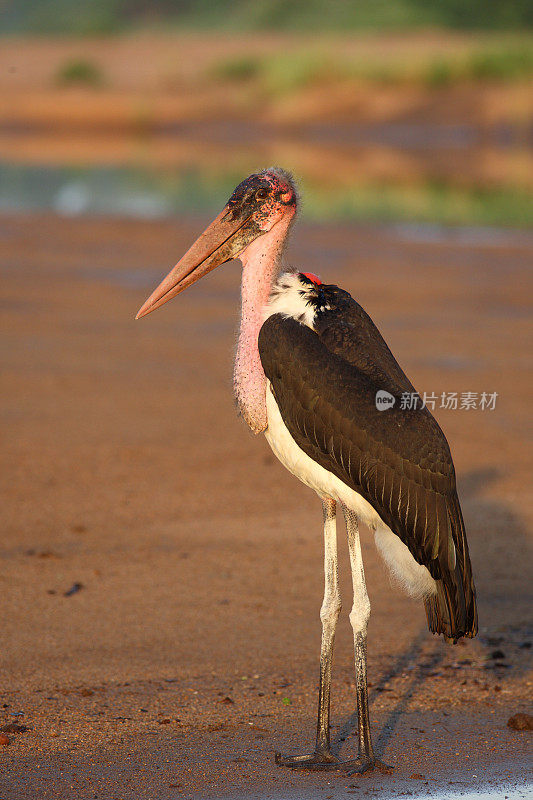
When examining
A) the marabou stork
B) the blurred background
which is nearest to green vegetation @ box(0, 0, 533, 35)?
the blurred background

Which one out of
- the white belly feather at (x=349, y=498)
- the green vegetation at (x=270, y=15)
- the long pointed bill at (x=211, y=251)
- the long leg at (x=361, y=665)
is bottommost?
the long leg at (x=361, y=665)

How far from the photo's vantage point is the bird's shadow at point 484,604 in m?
5.83

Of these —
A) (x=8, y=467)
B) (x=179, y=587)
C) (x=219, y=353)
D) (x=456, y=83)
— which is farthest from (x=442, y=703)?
(x=456, y=83)

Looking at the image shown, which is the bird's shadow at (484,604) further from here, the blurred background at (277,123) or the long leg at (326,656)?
the blurred background at (277,123)

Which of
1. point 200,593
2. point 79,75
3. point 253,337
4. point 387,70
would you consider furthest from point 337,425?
point 79,75

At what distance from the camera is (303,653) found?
6.32 meters

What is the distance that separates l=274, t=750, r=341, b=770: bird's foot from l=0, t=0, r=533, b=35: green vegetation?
377 feet

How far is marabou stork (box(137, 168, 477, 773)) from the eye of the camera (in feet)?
15.7

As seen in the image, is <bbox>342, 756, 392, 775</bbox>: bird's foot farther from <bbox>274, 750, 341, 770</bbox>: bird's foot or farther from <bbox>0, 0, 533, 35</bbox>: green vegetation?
<bbox>0, 0, 533, 35</bbox>: green vegetation

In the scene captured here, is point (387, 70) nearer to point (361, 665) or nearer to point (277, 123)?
point (277, 123)

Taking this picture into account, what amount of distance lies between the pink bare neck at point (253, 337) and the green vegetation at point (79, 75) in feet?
231

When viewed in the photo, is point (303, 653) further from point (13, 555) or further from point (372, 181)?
point (372, 181)

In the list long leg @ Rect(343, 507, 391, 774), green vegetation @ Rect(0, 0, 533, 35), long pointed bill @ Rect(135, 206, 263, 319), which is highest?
green vegetation @ Rect(0, 0, 533, 35)

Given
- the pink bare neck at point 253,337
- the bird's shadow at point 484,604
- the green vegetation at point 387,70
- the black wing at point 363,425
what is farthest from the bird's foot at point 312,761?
the green vegetation at point 387,70
